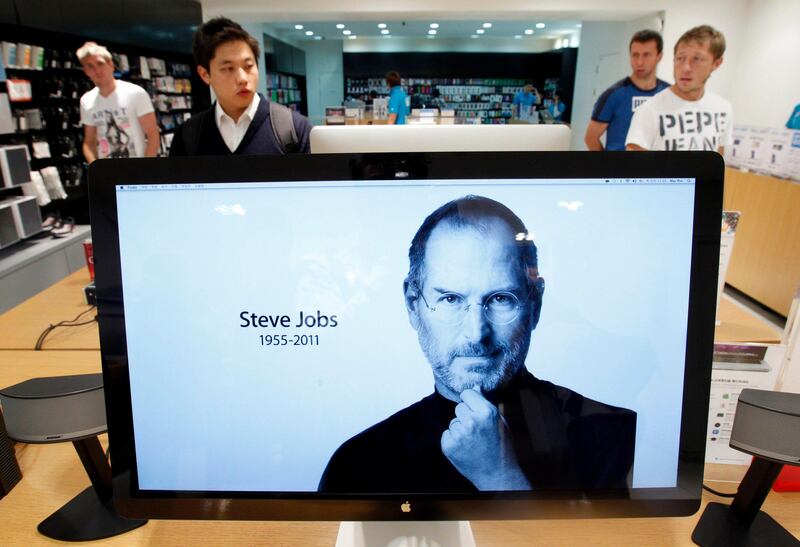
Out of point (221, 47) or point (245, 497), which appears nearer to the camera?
point (245, 497)

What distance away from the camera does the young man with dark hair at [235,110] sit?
2.15 m

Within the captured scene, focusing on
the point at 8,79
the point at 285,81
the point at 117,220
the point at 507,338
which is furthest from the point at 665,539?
the point at 285,81

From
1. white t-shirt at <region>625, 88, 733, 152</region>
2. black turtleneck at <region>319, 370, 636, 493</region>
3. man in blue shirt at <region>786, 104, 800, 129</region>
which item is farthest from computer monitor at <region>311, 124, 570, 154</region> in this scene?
man in blue shirt at <region>786, 104, 800, 129</region>

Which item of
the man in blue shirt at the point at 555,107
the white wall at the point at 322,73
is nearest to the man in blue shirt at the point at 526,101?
the man in blue shirt at the point at 555,107

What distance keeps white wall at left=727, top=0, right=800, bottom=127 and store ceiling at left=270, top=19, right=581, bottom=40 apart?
379 centimetres

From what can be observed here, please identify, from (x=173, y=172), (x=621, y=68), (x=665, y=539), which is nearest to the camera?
(x=173, y=172)

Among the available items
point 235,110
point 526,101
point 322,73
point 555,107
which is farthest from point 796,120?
point 322,73

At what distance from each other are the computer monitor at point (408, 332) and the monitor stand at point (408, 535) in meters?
0.05

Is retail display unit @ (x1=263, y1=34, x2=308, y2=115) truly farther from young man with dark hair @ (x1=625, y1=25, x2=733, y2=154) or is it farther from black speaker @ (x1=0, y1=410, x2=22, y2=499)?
black speaker @ (x1=0, y1=410, x2=22, y2=499)

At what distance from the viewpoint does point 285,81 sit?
34.8 ft

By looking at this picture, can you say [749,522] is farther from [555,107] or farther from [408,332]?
[555,107]

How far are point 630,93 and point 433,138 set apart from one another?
3.08m

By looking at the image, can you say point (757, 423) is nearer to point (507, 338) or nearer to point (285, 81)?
point (507, 338)

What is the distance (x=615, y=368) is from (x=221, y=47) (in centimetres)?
219
